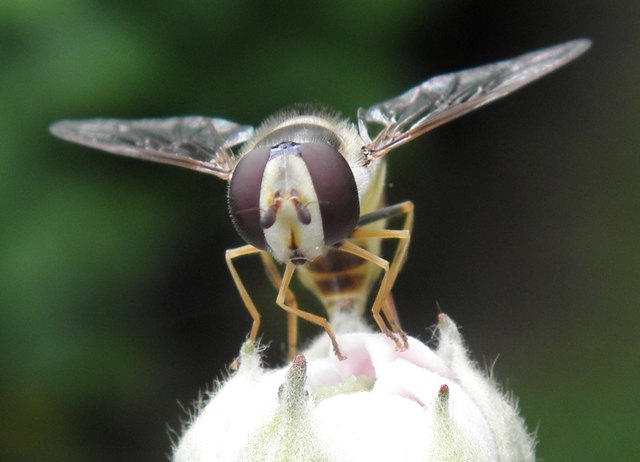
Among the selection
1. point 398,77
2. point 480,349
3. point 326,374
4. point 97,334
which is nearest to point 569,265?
point 480,349

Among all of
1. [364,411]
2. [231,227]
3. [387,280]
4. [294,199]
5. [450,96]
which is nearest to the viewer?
[364,411]

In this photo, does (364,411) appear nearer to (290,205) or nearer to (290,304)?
(290,205)

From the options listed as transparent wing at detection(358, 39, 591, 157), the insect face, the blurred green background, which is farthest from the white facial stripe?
the blurred green background

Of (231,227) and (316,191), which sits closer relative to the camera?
(316,191)

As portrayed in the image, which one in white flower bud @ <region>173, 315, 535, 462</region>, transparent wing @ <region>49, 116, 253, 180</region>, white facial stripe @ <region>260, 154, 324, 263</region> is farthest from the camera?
transparent wing @ <region>49, 116, 253, 180</region>

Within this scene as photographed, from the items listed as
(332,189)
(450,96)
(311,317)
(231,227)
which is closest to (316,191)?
(332,189)

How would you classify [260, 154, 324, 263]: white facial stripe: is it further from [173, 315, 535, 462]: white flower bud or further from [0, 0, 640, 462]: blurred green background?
[0, 0, 640, 462]: blurred green background

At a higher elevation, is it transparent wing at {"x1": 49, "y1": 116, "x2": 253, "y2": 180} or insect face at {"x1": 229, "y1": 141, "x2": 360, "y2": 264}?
transparent wing at {"x1": 49, "y1": 116, "x2": 253, "y2": 180}
